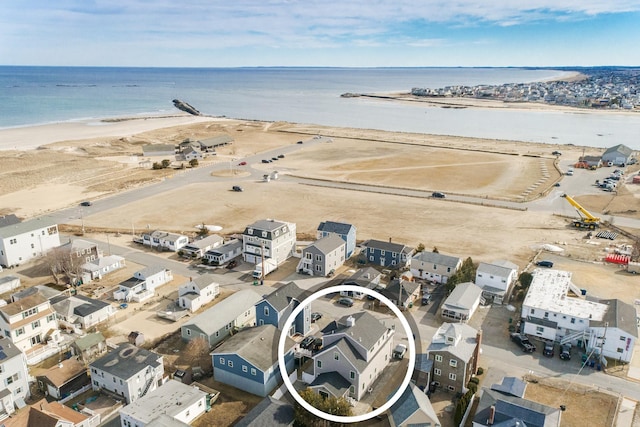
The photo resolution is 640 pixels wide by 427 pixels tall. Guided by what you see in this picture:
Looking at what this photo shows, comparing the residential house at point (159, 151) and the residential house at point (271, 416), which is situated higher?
the residential house at point (159, 151)

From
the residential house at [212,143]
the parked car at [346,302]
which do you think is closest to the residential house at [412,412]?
the parked car at [346,302]

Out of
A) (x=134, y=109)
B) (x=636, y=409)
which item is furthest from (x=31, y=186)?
(x=134, y=109)

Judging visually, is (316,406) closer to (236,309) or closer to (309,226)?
(236,309)

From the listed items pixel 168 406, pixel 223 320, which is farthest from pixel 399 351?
pixel 168 406

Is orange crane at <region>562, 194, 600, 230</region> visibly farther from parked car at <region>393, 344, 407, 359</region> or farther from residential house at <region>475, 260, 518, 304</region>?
parked car at <region>393, 344, 407, 359</region>

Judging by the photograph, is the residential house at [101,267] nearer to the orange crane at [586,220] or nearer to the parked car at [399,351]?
the parked car at [399,351]

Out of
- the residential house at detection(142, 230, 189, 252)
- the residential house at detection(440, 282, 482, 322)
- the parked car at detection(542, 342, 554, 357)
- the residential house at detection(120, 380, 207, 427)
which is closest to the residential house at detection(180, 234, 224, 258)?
the residential house at detection(142, 230, 189, 252)

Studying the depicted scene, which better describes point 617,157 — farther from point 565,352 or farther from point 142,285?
point 142,285
